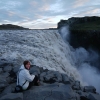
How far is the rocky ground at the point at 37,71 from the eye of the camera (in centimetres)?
975

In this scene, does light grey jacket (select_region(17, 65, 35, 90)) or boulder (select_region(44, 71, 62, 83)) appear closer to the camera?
light grey jacket (select_region(17, 65, 35, 90))

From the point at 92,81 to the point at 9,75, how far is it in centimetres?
1239

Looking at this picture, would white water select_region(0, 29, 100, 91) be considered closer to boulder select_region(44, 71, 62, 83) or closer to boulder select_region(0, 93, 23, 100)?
boulder select_region(44, 71, 62, 83)

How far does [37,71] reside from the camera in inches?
512

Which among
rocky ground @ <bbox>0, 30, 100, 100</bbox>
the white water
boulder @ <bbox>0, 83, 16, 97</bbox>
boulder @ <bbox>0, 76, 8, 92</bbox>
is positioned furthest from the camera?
the white water

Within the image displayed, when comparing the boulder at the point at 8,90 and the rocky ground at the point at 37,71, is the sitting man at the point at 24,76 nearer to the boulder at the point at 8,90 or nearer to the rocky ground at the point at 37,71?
the rocky ground at the point at 37,71

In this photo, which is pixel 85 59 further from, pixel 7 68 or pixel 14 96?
pixel 14 96

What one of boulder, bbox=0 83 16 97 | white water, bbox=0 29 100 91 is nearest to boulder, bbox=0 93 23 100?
boulder, bbox=0 83 16 97

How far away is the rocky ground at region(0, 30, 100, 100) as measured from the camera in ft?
32.0

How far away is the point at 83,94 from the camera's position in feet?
34.9

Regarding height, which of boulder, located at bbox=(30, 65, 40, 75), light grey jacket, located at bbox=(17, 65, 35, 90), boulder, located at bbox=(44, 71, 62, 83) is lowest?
boulder, located at bbox=(44, 71, 62, 83)

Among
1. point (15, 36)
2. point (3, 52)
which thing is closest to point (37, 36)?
point (15, 36)

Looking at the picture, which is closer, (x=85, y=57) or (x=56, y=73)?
(x=56, y=73)

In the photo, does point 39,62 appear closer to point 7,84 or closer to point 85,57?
point 7,84
